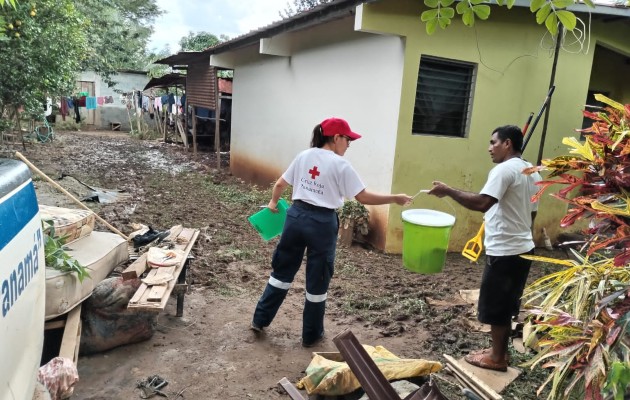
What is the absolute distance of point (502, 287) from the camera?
121 inches

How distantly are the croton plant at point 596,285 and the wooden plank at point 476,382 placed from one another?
96cm

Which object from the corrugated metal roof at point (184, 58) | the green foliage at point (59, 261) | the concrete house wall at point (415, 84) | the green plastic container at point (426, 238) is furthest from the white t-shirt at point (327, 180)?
the corrugated metal roof at point (184, 58)

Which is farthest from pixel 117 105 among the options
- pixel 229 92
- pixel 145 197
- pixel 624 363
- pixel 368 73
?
pixel 624 363

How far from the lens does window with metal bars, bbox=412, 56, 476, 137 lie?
610 cm

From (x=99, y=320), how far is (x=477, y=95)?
5.30 m

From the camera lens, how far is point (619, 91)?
8734mm

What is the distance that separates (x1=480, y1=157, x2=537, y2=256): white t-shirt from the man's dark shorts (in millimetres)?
72

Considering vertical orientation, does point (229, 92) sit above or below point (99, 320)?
above

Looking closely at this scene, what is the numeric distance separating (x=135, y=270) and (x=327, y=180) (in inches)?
63.8

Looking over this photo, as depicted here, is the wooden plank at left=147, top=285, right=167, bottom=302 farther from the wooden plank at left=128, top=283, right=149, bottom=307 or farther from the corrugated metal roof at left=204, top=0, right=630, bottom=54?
the corrugated metal roof at left=204, top=0, right=630, bottom=54

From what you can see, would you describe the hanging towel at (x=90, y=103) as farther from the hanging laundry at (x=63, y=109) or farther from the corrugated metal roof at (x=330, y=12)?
the corrugated metal roof at (x=330, y=12)

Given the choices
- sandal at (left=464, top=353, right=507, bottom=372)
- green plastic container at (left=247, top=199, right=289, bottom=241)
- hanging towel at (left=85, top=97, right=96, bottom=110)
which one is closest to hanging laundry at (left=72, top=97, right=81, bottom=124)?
hanging towel at (left=85, top=97, right=96, bottom=110)

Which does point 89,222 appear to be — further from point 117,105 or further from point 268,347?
point 117,105

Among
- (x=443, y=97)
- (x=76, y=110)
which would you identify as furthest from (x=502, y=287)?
(x=76, y=110)
